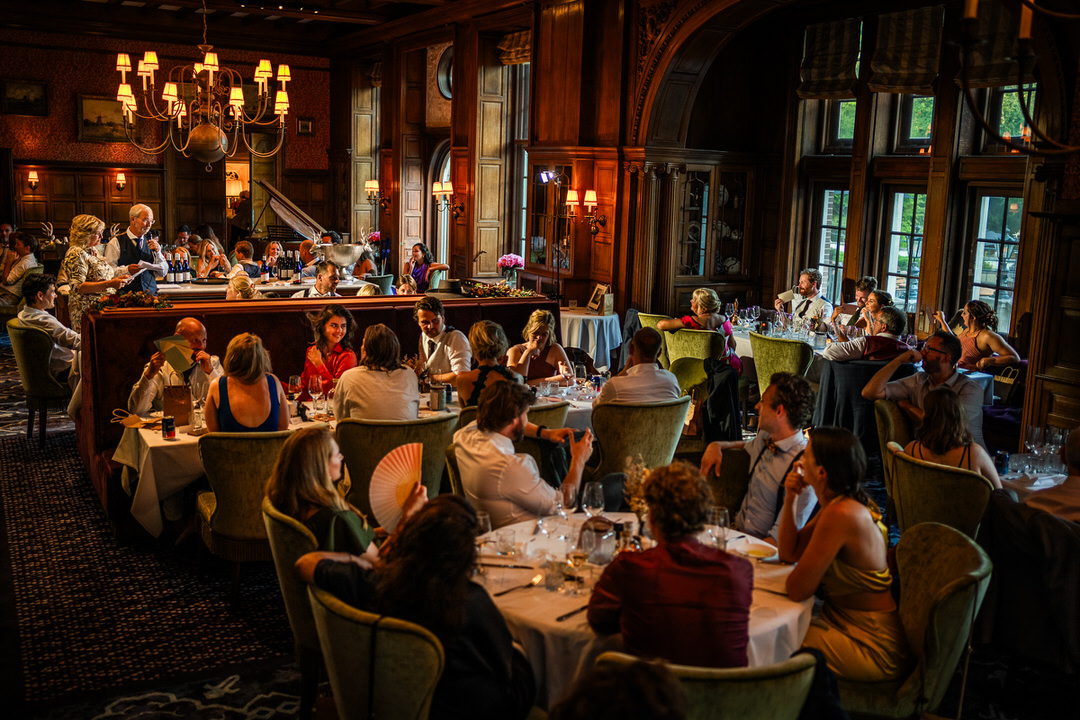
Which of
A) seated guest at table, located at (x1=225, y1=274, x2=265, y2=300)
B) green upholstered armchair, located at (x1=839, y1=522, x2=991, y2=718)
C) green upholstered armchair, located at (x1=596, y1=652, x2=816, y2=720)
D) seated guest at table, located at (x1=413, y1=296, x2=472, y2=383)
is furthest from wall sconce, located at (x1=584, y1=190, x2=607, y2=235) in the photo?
green upholstered armchair, located at (x1=596, y1=652, x2=816, y2=720)

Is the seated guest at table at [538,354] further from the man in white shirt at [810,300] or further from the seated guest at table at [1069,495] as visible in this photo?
the man in white shirt at [810,300]

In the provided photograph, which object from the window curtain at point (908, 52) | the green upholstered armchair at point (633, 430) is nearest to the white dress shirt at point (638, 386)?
the green upholstered armchair at point (633, 430)

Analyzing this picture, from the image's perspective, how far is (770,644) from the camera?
9.76 ft

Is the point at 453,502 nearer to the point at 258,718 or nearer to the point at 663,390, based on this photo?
the point at 258,718

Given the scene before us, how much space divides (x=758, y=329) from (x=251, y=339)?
5.39 meters

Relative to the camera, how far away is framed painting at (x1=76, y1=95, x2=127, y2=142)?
16219 millimetres

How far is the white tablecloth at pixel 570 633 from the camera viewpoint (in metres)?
2.90

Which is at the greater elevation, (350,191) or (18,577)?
(350,191)

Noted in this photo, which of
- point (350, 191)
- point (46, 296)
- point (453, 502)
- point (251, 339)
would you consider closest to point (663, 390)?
point (251, 339)

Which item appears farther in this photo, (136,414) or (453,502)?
(136,414)

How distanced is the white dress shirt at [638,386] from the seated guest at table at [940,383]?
143 cm

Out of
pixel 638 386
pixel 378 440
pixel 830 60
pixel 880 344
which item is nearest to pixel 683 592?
pixel 378 440

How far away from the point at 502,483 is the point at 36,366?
503cm

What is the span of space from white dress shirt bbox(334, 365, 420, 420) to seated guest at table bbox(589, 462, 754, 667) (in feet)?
8.73
